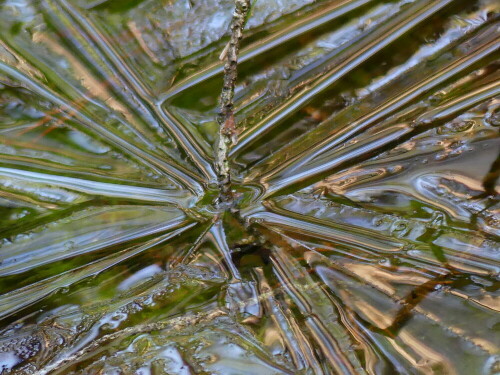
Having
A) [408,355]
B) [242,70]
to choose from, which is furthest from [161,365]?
[242,70]

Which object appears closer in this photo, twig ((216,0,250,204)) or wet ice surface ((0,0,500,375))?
A: wet ice surface ((0,0,500,375))

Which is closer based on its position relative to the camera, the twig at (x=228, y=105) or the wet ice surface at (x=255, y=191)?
the wet ice surface at (x=255, y=191)

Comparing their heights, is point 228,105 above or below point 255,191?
above

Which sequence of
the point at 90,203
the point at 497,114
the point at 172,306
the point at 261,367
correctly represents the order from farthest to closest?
the point at 497,114
the point at 90,203
the point at 172,306
the point at 261,367

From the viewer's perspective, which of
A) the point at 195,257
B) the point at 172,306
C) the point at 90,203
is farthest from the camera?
the point at 90,203

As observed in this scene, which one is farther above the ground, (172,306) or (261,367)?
(172,306)

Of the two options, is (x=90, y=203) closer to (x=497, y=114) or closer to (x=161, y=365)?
(x=161, y=365)

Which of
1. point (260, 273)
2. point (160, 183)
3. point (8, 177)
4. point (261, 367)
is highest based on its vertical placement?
point (8, 177)

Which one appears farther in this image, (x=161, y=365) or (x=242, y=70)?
(x=242, y=70)
